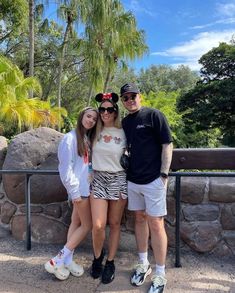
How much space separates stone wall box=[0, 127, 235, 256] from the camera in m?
3.74

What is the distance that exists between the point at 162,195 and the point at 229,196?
3.07 feet

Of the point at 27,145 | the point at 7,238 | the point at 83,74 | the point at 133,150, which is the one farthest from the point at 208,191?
the point at 83,74

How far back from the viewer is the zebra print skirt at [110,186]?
320 centimetres

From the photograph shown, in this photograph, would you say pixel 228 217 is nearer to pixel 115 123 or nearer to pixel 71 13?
pixel 115 123

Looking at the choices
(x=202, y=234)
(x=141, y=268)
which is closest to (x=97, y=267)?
(x=141, y=268)

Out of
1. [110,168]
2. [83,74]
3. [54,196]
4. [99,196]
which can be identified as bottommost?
[54,196]

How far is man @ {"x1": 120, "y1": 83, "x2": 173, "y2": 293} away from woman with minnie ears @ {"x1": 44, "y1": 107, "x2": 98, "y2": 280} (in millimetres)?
356

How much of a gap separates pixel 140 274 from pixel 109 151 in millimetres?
1078

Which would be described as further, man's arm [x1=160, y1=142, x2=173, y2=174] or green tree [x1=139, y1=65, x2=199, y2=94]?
green tree [x1=139, y1=65, x2=199, y2=94]

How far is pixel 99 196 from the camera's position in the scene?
3188 mm

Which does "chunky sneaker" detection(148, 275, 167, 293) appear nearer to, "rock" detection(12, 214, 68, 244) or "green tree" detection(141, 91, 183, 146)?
"rock" detection(12, 214, 68, 244)

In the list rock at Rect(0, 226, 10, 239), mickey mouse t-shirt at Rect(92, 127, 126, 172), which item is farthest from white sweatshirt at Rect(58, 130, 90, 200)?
rock at Rect(0, 226, 10, 239)

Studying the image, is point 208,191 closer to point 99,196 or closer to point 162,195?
point 162,195

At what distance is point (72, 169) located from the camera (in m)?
3.22
